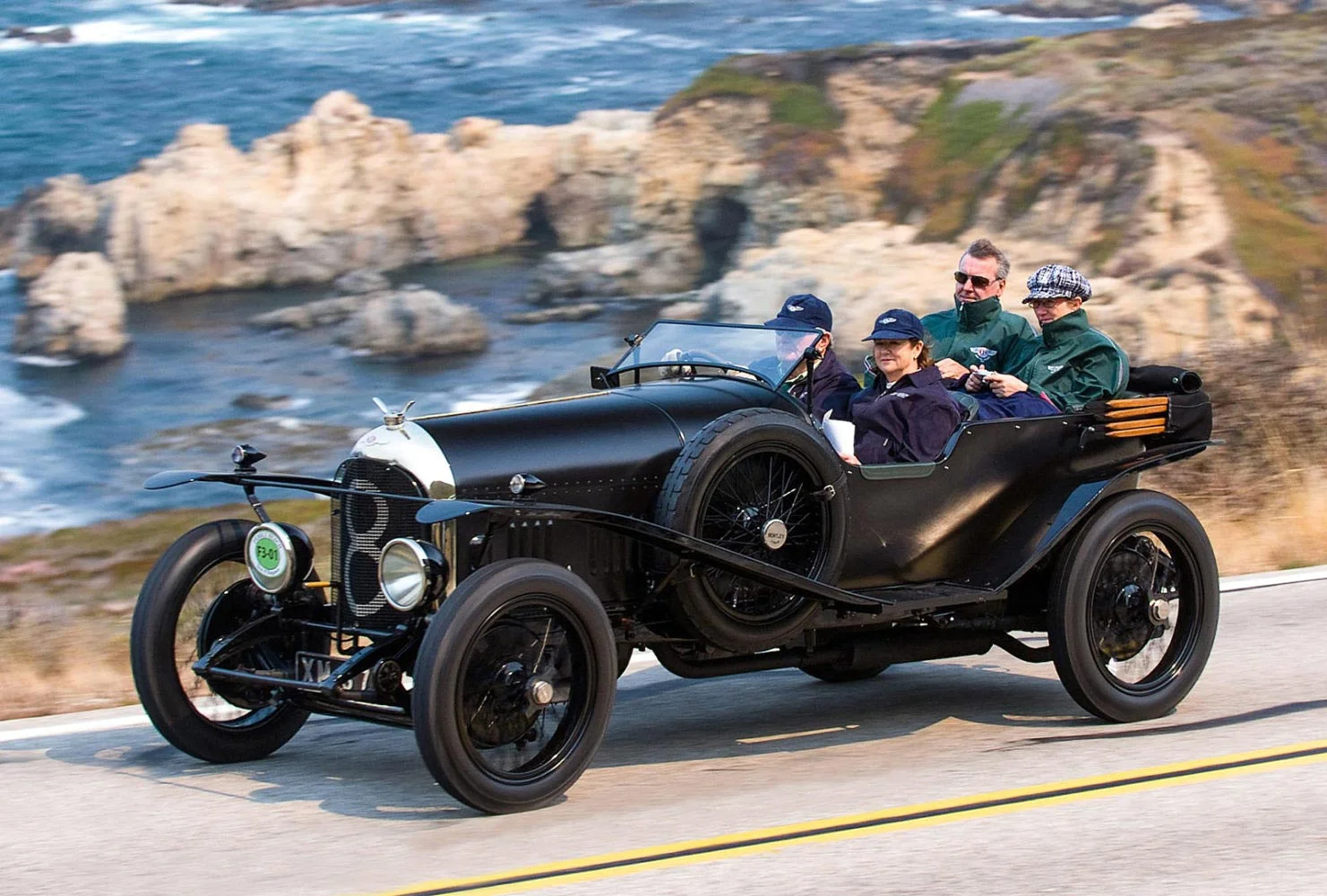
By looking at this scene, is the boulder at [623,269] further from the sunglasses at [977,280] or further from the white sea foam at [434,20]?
the sunglasses at [977,280]

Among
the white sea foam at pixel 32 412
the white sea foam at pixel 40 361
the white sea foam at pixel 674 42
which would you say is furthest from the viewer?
the white sea foam at pixel 674 42

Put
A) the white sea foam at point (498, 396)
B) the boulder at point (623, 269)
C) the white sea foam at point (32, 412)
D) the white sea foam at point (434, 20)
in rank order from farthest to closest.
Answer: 1. the white sea foam at point (434, 20)
2. the boulder at point (623, 269)
3. the white sea foam at point (498, 396)
4. the white sea foam at point (32, 412)

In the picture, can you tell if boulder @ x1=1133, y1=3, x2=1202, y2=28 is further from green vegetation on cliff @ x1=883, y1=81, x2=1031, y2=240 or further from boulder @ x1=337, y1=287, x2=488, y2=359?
boulder @ x1=337, y1=287, x2=488, y2=359

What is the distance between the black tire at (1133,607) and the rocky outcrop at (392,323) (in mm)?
9956

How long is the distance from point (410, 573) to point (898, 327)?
2.10 m

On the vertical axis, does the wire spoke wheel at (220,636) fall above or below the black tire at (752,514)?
below

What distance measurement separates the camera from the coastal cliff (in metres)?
16.4

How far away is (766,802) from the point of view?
224 inches

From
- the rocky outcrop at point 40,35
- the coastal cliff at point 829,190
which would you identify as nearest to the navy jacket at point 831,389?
the coastal cliff at point 829,190

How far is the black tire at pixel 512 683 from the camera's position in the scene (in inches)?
210

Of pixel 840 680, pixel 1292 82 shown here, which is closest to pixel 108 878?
pixel 840 680

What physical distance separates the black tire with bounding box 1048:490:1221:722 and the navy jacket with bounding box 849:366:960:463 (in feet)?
2.05

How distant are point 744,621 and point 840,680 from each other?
171cm

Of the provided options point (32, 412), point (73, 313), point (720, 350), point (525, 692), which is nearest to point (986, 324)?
point (720, 350)
